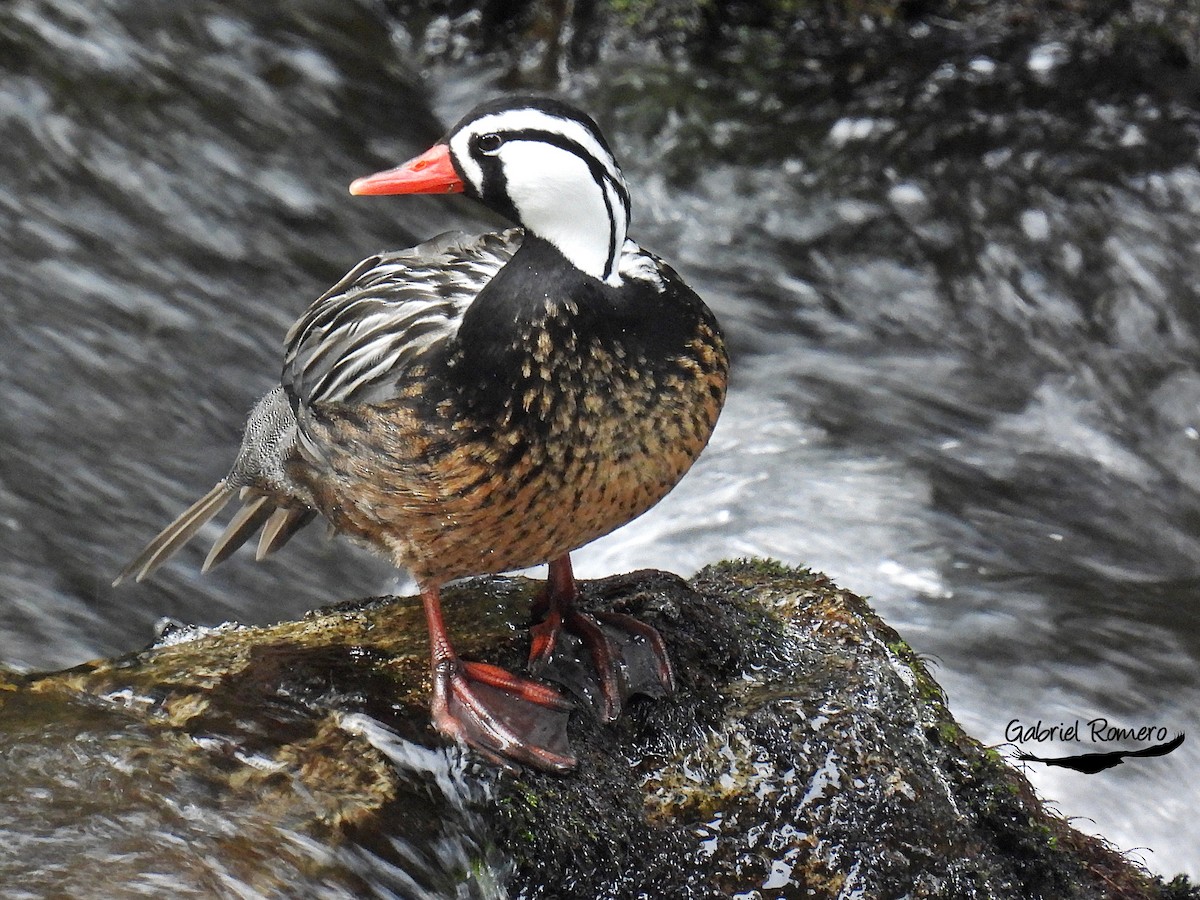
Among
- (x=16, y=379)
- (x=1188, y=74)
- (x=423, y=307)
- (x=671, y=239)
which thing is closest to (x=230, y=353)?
(x=16, y=379)

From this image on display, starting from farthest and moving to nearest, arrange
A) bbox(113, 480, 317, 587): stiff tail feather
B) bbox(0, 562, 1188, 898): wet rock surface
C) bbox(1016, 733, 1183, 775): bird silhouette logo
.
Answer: bbox(1016, 733, 1183, 775): bird silhouette logo → bbox(113, 480, 317, 587): stiff tail feather → bbox(0, 562, 1188, 898): wet rock surface

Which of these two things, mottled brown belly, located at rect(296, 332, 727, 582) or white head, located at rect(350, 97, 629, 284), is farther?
mottled brown belly, located at rect(296, 332, 727, 582)

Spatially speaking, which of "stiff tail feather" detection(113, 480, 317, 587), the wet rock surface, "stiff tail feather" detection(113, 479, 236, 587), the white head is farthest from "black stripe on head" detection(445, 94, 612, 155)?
"stiff tail feather" detection(113, 479, 236, 587)

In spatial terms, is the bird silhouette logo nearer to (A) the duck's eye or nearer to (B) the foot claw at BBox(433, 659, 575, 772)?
(B) the foot claw at BBox(433, 659, 575, 772)

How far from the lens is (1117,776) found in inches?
215

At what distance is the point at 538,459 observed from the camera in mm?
3523

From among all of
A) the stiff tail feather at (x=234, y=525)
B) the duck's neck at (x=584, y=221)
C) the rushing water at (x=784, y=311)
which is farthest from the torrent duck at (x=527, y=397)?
the rushing water at (x=784, y=311)

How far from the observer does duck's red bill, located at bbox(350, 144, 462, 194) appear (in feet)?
11.7

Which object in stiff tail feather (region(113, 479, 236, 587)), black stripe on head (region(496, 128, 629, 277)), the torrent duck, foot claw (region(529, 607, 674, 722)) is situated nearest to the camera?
black stripe on head (region(496, 128, 629, 277))

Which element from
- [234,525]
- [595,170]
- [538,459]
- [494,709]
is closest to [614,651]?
[494,709]

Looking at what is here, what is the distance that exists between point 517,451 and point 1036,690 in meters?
3.39

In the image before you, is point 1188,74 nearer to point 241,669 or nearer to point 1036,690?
point 1036,690

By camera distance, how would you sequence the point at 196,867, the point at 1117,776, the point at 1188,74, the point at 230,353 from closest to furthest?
the point at 196,867, the point at 1117,776, the point at 230,353, the point at 1188,74

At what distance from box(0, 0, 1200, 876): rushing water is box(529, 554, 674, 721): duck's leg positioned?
2330mm
